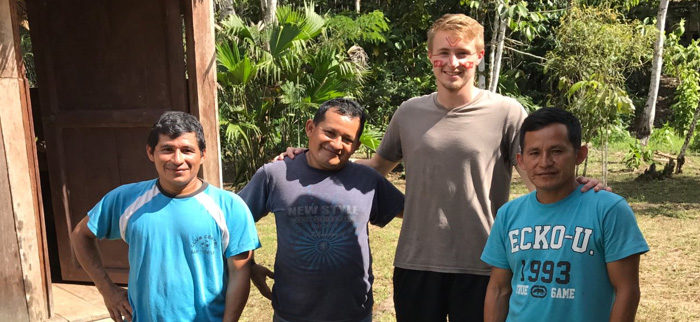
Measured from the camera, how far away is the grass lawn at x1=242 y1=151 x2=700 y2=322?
15.3 feet

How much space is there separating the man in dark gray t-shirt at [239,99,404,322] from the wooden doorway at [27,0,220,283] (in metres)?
2.09

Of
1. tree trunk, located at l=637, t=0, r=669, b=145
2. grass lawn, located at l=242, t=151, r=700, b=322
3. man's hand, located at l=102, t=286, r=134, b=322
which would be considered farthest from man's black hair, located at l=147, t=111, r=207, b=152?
tree trunk, located at l=637, t=0, r=669, b=145

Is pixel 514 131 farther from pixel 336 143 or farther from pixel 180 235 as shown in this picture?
pixel 180 235

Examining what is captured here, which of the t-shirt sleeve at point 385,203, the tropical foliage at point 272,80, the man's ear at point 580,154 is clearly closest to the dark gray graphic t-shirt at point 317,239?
the t-shirt sleeve at point 385,203

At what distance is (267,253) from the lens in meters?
6.18

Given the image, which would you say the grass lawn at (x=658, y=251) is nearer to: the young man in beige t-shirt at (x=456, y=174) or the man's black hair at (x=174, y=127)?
the young man in beige t-shirt at (x=456, y=174)

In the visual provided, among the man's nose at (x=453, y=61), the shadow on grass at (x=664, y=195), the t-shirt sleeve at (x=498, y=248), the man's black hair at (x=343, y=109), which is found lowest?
the shadow on grass at (x=664, y=195)

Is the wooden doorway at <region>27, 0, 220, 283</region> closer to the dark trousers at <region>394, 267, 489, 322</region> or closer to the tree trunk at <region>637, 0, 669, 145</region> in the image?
the dark trousers at <region>394, 267, 489, 322</region>

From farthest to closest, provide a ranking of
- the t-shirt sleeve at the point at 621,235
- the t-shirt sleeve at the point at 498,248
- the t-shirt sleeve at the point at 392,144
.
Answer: the t-shirt sleeve at the point at 392,144, the t-shirt sleeve at the point at 498,248, the t-shirt sleeve at the point at 621,235

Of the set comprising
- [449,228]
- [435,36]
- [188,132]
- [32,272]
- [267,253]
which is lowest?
[267,253]

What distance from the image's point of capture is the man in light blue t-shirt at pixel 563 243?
1937 millimetres

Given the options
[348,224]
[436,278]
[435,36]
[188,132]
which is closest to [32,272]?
[188,132]

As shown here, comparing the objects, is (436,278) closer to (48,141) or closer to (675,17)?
(48,141)

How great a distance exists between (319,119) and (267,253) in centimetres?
390
